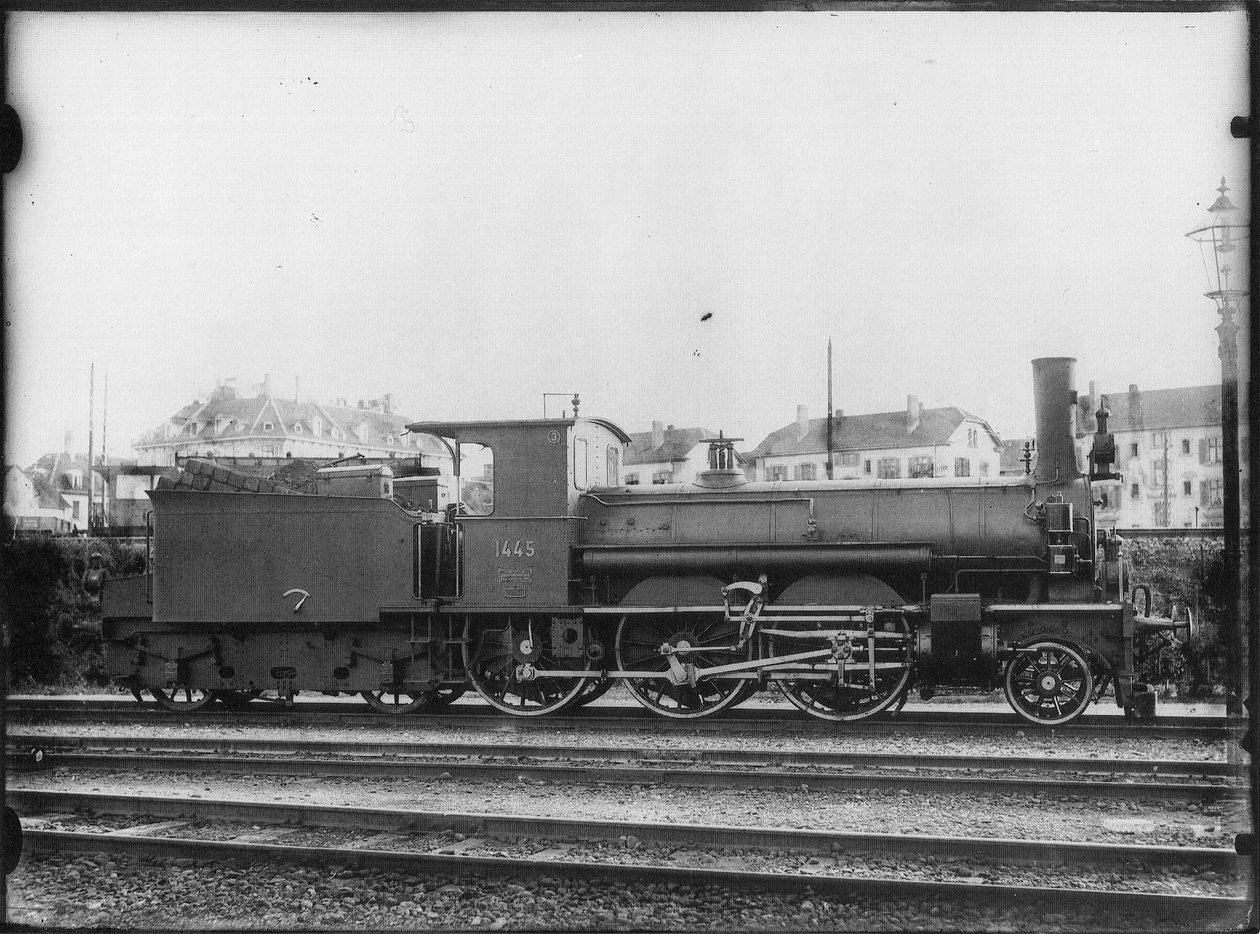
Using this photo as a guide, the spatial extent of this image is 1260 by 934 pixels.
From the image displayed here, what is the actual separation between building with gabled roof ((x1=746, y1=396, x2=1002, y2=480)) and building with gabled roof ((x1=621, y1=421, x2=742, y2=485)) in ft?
9.04

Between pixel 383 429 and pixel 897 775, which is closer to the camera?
pixel 897 775

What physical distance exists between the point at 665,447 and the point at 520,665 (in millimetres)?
29777

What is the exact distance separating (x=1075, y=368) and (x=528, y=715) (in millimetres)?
7166

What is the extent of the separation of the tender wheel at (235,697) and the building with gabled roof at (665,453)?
26.8m

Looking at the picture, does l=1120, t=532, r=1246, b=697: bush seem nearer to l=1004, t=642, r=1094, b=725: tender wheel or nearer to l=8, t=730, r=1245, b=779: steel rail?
l=1004, t=642, r=1094, b=725: tender wheel

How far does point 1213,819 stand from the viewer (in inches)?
286

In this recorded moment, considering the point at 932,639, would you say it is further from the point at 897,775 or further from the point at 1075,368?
the point at 1075,368

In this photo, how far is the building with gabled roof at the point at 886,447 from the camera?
126 feet

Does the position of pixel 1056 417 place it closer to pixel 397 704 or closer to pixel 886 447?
pixel 397 704

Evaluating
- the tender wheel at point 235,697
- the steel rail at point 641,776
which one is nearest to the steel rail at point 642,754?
the steel rail at point 641,776

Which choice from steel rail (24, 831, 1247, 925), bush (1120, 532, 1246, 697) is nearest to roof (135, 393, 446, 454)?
bush (1120, 532, 1246, 697)

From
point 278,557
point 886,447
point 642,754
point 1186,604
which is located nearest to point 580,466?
point 642,754

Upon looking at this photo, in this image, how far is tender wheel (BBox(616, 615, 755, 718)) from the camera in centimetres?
1066

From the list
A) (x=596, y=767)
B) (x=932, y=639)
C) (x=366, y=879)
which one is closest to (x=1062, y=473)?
(x=932, y=639)
